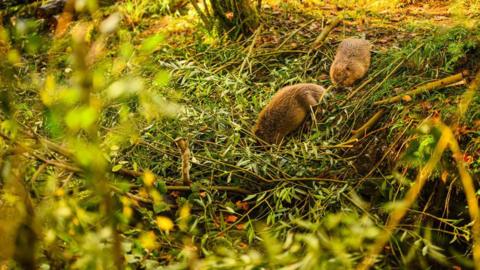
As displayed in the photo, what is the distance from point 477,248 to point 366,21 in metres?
3.37

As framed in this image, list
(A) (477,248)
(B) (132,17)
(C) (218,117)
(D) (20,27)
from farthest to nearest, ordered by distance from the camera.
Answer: (B) (132,17), (C) (218,117), (A) (477,248), (D) (20,27)

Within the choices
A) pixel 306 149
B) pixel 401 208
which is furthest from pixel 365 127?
pixel 401 208

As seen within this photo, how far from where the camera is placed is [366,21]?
5.28 m

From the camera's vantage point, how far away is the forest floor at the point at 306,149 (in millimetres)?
2574

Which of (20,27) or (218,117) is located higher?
(20,27)

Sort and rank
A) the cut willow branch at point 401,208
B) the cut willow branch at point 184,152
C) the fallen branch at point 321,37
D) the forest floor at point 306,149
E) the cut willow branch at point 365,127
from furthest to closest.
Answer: the fallen branch at point 321,37, the cut willow branch at point 365,127, the cut willow branch at point 184,152, the forest floor at point 306,149, the cut willow branch at point 401,208

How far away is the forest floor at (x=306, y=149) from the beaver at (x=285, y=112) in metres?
0.08

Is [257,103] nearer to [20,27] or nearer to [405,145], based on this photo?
[405,145]

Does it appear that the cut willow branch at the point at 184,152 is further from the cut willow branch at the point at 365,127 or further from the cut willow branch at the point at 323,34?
the cut willow branch at the point at 323,34

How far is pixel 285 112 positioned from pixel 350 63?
76 centimetres

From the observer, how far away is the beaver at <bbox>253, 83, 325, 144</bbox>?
3809mm

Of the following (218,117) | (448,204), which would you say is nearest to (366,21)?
(218,117)

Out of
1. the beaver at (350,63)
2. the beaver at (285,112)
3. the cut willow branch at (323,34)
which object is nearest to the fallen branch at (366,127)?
the beaver at (285,112)

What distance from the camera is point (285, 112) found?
3.83 meters
